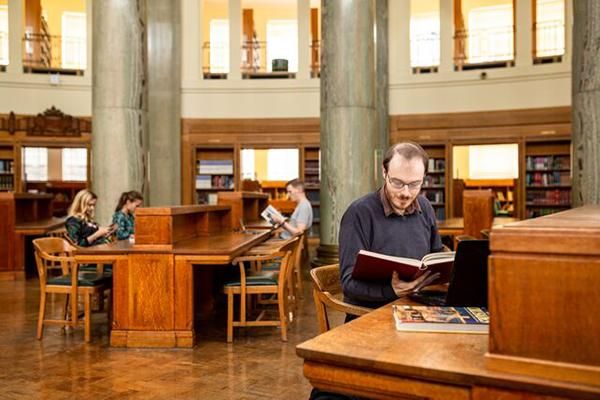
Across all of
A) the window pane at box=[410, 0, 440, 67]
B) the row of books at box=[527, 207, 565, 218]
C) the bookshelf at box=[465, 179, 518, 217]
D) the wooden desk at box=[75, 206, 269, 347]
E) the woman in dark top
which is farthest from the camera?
the bookshelf at box=[465, 179, 518, 217]

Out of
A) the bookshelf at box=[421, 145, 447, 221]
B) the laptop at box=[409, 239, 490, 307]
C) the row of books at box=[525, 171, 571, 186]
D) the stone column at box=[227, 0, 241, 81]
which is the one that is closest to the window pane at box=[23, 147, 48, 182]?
the stone column at box=[227, 0, 241, 81]

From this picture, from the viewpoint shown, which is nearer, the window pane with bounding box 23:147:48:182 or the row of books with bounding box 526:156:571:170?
the row of books with bounding box 526:156:571:170

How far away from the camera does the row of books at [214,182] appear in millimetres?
14056

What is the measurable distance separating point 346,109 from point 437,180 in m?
5.03

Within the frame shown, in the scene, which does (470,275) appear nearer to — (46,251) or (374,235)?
(374,235)

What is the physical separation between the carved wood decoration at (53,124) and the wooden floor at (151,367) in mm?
8390

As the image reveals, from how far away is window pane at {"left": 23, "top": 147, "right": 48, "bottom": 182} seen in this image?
49.2 feet

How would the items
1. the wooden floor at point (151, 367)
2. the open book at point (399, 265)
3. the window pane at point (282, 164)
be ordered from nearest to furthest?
the open book at point (399, 265) → the wooden floor at point (151, 367) → the window pane at point (282, 164)

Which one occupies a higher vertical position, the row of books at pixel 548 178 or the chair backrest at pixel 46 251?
the row of books at pixel 548 178

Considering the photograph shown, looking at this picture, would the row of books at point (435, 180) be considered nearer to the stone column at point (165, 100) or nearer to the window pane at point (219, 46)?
the stone column at point (165, 100)

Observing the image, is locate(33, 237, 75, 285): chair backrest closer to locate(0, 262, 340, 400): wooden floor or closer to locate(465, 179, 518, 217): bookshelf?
locate(0, 262, 340, 400): wooden floor

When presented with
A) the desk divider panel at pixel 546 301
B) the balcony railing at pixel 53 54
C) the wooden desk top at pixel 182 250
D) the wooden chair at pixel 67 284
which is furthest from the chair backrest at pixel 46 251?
the balcony railing at pixel 53 54

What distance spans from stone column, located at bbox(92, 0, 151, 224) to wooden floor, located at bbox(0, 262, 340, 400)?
282cm

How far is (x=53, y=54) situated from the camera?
15.1 meters
